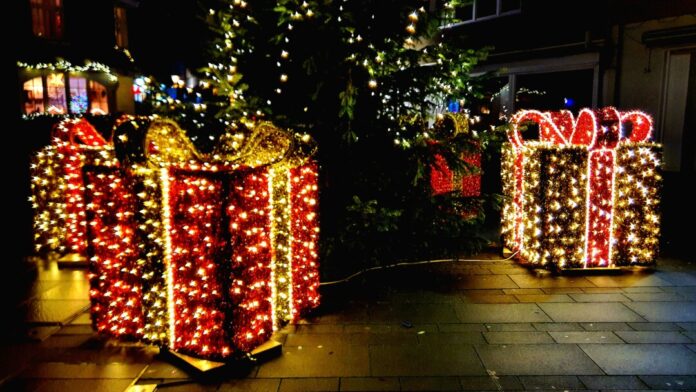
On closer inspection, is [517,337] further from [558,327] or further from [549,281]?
[549,281]

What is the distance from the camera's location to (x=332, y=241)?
5977 mm

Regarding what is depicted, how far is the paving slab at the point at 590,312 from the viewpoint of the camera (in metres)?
5.02

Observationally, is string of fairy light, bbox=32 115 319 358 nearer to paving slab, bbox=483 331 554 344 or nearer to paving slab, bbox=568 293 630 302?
paving slab, bbox=483 331 554 344

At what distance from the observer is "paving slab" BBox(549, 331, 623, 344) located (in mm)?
4508

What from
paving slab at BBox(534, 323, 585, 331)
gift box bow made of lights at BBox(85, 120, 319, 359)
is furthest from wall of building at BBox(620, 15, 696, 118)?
gift box bow made of lights at BBox(85, 120, 319, 359)

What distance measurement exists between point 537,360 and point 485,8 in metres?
13.6

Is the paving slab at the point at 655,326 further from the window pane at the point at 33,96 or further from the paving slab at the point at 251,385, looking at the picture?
the window pane at the point at 33,96

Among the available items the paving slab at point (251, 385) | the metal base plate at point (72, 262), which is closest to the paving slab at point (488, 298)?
the paving slab at point (251, 385)

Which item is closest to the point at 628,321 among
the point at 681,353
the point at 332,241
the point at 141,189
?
the point at 681,353

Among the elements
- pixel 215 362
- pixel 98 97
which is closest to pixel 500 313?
pixel 215 362

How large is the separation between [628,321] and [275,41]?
4818 mm

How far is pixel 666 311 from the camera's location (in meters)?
5.19

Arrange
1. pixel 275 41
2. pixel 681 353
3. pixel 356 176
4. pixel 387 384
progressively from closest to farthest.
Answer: pixel 387 384 → pixel 681 353 → pixel 275 41 → pixel 356 176

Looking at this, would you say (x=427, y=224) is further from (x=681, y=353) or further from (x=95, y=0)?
(x=95, y=0)
